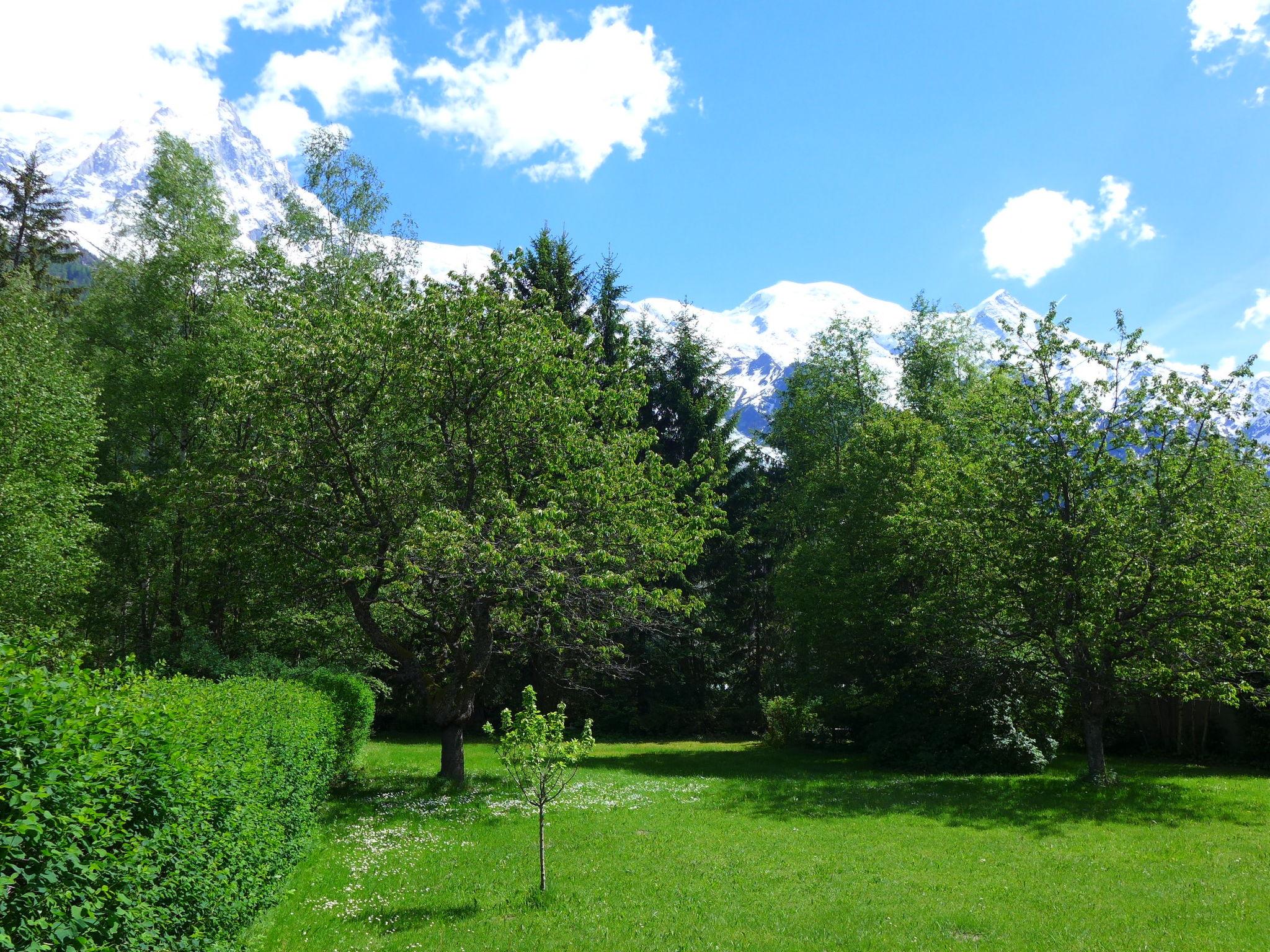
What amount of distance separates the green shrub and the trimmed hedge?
26.5 feet

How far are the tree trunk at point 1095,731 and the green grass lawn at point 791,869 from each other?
0.54 metres

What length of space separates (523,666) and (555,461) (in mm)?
19131

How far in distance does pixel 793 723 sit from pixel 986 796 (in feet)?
40.5

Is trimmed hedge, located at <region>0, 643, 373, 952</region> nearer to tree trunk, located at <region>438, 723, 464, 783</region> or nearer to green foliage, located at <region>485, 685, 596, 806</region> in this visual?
green foliage, located at <region>485, 685, 596, 806</region>

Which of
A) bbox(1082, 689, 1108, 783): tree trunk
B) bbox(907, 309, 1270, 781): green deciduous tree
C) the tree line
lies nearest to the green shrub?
the tree line

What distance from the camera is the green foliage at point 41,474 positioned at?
21031mm

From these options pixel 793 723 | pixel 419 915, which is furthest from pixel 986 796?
pixel 419 915

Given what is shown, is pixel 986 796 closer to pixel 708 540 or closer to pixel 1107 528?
pixel 1107 528

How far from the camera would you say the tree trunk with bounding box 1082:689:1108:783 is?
18922mm

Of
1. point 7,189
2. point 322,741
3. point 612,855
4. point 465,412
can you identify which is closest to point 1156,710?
point 612,855

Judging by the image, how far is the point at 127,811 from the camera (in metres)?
4.82

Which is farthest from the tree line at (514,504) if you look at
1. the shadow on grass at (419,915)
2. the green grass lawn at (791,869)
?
the shadow on grass at (419,915)

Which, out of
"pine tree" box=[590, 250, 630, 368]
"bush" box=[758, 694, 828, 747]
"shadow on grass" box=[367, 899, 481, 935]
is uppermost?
"pine tree" box=[590, 250, 630, 368]

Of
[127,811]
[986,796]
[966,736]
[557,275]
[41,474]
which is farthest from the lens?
[557,275]
